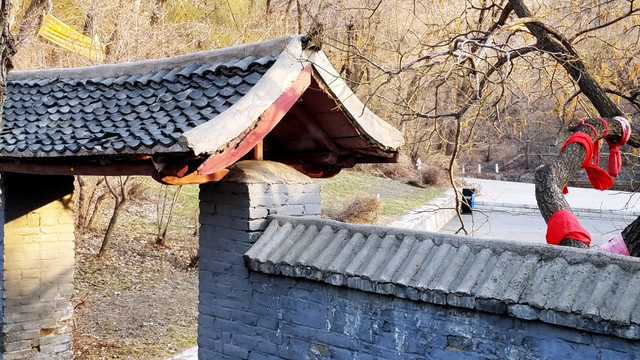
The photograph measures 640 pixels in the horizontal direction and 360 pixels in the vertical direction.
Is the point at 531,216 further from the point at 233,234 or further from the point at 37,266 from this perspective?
the point at 233,234

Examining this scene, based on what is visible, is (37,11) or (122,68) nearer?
(122,68)

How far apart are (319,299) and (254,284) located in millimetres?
647

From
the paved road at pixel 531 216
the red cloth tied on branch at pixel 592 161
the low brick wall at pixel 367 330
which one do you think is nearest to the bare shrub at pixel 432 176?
the paved road at pixel 531 216

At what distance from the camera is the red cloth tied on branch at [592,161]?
4.54 meters

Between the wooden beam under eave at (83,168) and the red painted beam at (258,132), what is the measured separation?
0.50 meters

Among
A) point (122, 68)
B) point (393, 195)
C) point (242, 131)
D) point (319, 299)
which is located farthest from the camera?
point (393, 195)

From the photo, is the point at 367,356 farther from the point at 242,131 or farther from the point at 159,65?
the point at 159,65

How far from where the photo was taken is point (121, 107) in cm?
524

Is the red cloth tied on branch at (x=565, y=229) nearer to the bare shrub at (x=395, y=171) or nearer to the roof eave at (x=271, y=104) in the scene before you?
the roof eave at (x=271, y=104)

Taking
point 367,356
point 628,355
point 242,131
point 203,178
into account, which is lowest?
point 367,356

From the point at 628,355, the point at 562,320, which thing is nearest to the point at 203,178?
the point at 562,320

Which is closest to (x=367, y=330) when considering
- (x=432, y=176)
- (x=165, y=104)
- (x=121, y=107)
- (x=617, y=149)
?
(x=165, y=104)

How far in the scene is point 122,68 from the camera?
5812 mm

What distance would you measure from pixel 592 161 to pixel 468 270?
1.92 m
